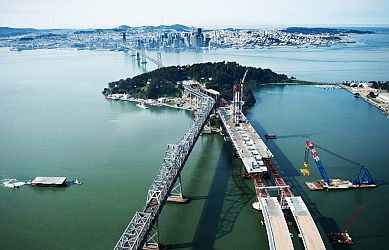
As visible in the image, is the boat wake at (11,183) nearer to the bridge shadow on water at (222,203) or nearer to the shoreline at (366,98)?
the bridge shadow on water at (222,203)

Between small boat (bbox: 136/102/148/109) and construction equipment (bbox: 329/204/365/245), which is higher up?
small boat (bbox: 136/102/148/109)

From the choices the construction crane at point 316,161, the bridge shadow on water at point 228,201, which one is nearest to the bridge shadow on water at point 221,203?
the bridge shadow on water at point 228,201

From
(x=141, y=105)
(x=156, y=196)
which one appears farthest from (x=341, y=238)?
(x=141, y=105)

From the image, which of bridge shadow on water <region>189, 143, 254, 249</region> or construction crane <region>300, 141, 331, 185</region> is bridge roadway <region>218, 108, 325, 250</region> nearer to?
bridge shadow on water <region>189, 143, 254, 249</region>

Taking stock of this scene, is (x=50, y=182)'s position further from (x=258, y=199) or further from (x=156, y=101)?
(x=156, y=101)

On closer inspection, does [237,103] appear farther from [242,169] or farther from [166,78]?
[166,78]

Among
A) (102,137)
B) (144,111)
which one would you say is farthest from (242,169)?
(144,111)

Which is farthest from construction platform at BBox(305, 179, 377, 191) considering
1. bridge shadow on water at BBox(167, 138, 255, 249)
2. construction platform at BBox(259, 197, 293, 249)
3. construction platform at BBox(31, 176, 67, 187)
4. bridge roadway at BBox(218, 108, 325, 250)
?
construction platform at BBox(31, 176, 67, 187)
